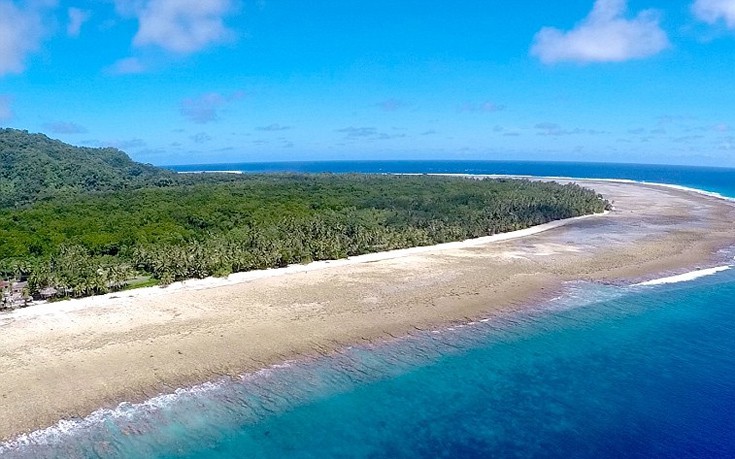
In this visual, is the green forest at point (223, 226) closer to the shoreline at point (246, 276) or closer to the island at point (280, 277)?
the island at point (280, 277)

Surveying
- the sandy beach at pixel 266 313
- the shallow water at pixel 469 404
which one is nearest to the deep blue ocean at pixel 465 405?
the shallow water at pixel 469 404

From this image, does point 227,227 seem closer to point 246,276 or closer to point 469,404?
point 246,276

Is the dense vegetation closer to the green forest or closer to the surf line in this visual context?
the green forest

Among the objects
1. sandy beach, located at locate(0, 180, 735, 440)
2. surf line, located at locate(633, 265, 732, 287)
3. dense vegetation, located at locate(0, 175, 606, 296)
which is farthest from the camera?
dense vegetation, located at locate(0, 175, 606, 296)

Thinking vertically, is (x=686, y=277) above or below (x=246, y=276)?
above

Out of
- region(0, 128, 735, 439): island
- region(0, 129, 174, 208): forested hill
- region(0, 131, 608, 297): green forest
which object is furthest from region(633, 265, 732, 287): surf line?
region(0, 129, 174, 208): forested hill

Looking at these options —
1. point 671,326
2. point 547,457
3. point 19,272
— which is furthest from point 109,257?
point 671,326

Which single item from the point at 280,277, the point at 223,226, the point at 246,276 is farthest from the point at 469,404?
the point at 223,226
